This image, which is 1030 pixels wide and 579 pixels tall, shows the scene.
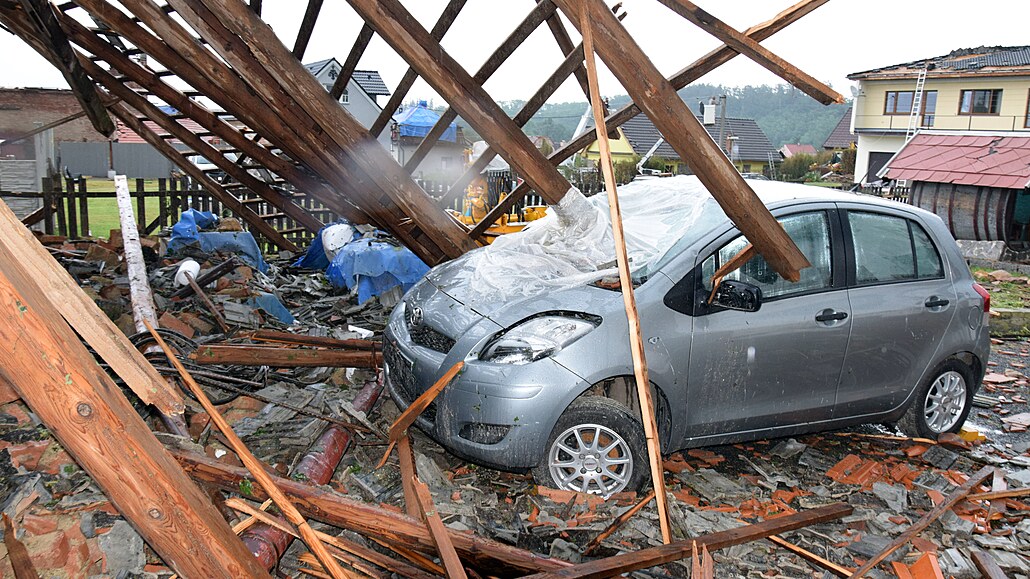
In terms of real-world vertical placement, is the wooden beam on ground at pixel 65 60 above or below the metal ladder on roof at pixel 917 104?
below

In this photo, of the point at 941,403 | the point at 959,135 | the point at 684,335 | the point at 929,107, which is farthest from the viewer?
the point at 929,107

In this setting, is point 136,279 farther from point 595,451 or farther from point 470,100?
point 595,451

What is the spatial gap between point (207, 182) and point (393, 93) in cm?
568

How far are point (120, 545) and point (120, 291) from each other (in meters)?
5.16

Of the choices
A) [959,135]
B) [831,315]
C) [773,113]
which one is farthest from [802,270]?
[773,113]

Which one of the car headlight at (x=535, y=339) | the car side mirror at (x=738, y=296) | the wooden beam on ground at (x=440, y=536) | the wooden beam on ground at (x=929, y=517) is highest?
the car side mirror at (x=738, y=296)

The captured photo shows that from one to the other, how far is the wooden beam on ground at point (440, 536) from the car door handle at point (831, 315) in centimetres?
282

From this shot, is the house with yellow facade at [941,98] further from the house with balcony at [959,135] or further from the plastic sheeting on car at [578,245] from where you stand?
the plastic sheeting on car at [578,245]

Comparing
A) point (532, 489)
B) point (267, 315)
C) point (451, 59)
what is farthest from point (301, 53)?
point (532, 489)

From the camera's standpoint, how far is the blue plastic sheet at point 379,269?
29.6 ft

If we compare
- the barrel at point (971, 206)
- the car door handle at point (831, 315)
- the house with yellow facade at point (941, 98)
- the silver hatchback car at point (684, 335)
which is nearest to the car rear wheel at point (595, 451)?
the silver hatchback car at point (684, 335)

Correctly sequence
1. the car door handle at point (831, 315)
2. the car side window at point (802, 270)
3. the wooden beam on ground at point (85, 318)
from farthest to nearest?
the car door handle at point (831, 315) < the car side window at point (802, 270) < the wooden beam on ground at point (85, 318)

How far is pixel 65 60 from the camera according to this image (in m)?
7.09

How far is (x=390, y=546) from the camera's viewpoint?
3.27 m
